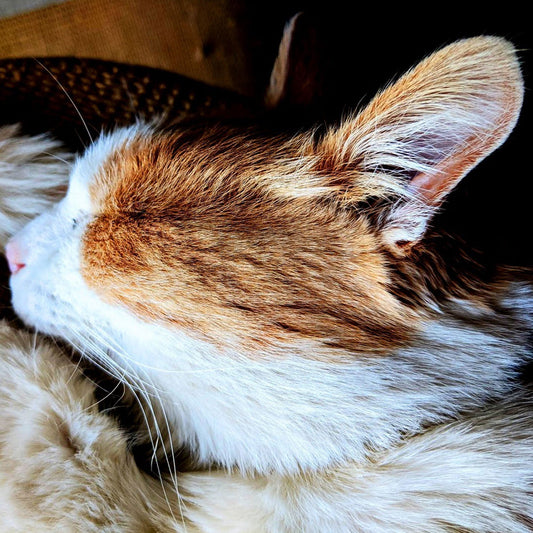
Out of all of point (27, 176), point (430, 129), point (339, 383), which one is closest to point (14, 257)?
point (27, 176)

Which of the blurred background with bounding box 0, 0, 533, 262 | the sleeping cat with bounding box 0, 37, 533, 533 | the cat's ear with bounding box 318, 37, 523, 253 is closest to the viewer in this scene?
the cat's ear with bounding box 318, 37, 523, 253

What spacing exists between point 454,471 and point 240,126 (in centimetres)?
58

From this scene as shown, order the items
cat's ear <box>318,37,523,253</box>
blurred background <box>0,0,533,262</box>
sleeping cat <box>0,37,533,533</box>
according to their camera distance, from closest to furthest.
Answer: cat's ear <box>318,37,523,253</box>, sleeping cat <box>0,37,533,533</box>, blurred background <box>0,0,533,262</box>

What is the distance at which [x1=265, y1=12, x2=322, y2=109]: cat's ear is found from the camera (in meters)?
1.04

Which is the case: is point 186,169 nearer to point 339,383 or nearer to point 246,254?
point 246,254

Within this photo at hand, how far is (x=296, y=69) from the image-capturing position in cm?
106

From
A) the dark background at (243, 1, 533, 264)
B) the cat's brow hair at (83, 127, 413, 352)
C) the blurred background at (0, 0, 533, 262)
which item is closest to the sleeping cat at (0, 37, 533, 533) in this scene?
the cat's brow hair at (83, 127, 413, 352)

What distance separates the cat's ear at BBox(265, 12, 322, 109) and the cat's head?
226 millimetres

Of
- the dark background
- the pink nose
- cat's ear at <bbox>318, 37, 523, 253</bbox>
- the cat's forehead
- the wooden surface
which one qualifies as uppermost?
the dark background

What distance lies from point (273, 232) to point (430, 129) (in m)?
0.24

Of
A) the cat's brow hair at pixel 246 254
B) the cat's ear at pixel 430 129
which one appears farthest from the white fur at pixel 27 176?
the cat's ear at pixel 430 129

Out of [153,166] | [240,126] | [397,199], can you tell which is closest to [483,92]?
[397,199]

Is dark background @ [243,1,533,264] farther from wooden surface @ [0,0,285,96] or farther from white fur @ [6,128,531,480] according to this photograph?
white fur @ [6,128,531,480]

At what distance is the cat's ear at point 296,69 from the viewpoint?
40.8 inches
